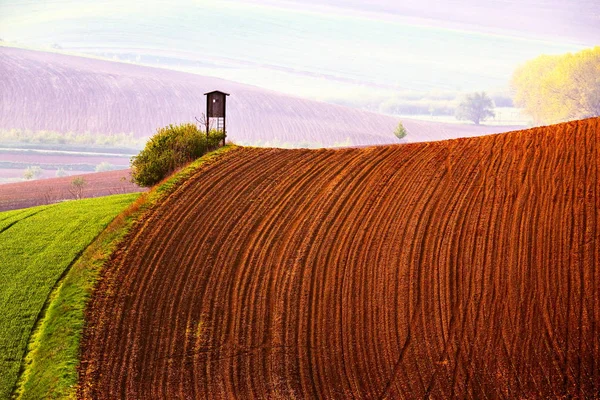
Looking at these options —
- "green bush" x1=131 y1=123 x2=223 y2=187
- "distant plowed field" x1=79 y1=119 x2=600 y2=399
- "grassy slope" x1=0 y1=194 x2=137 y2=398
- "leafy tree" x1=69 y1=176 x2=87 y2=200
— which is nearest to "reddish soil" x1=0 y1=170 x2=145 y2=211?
"leafy tree" x1=69 y1=176 x2=87 y2=200

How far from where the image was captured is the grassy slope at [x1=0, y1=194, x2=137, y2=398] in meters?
25.9

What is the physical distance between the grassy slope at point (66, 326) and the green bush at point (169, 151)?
174 inches

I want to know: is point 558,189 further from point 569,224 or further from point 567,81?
point 567,81

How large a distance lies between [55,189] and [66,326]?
91.7ft

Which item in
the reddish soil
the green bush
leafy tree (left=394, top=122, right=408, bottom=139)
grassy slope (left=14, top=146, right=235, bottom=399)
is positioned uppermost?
leafy tree (left=394, top=122, right=408, bottom=139)

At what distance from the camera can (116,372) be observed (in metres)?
22.8

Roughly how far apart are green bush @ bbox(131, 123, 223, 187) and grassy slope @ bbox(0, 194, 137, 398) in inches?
58.2

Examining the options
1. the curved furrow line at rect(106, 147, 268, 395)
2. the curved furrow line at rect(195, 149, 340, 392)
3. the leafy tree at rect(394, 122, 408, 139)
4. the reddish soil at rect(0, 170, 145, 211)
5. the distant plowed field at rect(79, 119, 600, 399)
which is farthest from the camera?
the leafy tree at rect(394, 122, 408, 139)

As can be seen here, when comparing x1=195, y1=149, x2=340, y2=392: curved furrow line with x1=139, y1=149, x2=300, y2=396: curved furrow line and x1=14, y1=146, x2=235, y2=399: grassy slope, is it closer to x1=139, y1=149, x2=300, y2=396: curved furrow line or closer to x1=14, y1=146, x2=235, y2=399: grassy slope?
x1=139, y1=149, x2=300, y2=396: curved furrow line

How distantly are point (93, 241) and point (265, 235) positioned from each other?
7670mm

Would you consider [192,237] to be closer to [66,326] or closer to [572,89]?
[66,326]

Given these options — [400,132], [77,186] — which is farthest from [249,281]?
[400,132]

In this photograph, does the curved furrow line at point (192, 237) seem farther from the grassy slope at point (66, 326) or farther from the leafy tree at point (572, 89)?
the leafy tree at point (572, 89)

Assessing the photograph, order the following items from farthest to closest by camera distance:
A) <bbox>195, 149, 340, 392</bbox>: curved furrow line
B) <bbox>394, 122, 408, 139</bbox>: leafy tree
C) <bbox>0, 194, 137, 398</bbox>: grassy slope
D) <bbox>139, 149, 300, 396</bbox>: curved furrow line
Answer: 1. <bbox>394, 122, 408, 139</bbox>: leafy tree
2. <bbox>0, 194, 137, 398</bbox>: grassy slope
3. <bbox>139, 149, 300, 396</bbox>: curved furrow line
4. <bbox>195, 149, 340, 392</bbox>: curved furrow line
